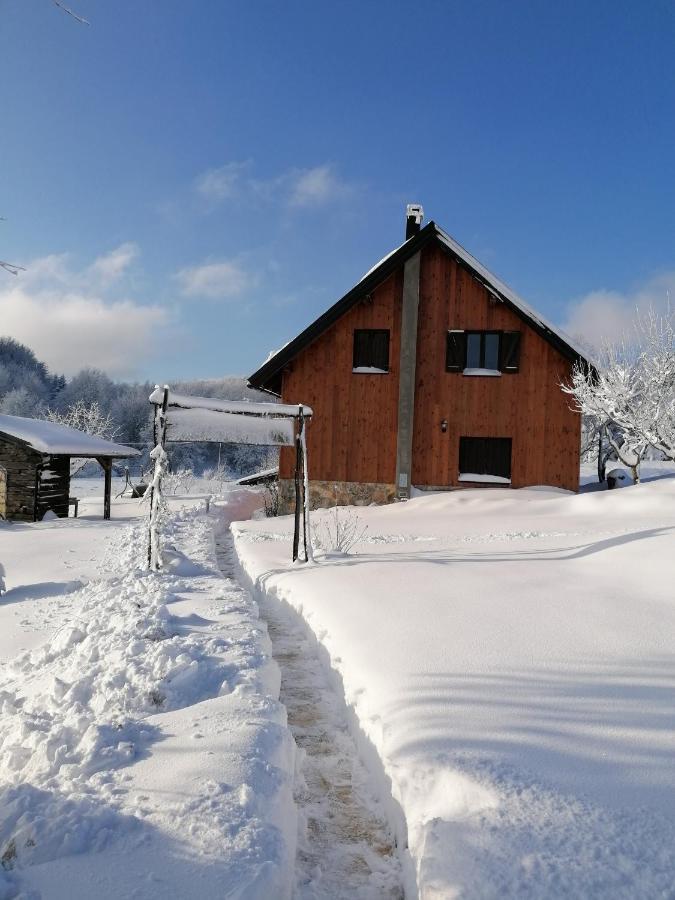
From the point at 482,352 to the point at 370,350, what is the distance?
305 cm

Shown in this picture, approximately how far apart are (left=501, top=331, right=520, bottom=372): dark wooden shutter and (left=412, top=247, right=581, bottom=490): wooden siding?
16cm

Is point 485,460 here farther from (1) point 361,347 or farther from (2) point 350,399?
(1) point 361,347

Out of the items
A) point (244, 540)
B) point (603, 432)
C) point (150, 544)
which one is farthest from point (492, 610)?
point (603, 432)

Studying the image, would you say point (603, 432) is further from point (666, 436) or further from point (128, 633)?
point (128, 633)

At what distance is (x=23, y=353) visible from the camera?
75562 millimetres

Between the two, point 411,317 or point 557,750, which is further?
point 411,317

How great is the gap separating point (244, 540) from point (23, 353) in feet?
251

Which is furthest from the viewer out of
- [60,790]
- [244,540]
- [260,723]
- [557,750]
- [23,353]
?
[23,353]

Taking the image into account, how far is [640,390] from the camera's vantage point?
1858cm

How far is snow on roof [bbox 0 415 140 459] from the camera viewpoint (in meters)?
17.6

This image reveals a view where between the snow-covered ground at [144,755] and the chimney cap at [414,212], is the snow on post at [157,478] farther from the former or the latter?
the chimney cap at [414,212]

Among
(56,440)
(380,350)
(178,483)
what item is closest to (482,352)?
(380,350)

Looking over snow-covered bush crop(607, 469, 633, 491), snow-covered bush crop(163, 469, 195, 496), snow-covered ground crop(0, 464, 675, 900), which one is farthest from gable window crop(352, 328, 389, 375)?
snow-covered bush crop(163, 469, 195, 496)

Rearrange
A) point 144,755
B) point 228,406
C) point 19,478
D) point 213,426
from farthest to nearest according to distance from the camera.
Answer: point 19,478, point 228,406, point 213,426, point 144,755
